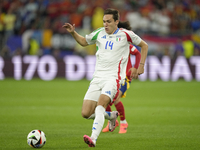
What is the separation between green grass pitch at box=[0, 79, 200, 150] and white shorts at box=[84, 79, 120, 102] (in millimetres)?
755

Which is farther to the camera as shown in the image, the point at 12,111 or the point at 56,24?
the point at 56,24

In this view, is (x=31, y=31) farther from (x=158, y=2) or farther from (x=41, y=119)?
(x=41, y=119)

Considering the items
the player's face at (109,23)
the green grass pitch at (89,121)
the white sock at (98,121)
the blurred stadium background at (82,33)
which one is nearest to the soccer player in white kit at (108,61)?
the player's face at (109,23)

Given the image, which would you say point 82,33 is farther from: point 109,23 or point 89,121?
point 109,23

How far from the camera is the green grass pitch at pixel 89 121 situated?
235 inches

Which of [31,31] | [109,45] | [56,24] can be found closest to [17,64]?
[31,31]

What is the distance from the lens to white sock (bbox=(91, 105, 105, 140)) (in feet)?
17.9

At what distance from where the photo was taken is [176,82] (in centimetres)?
1848

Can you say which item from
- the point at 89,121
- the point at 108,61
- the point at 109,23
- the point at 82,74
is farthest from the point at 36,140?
the point at 82,74

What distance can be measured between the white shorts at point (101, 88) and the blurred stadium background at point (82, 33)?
12.6m

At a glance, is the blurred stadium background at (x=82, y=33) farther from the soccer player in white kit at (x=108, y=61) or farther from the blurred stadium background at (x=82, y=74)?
the soccer player in white kit at (x=108, y=61)

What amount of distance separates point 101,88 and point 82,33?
14.8 metres

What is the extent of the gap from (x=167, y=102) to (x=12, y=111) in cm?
500

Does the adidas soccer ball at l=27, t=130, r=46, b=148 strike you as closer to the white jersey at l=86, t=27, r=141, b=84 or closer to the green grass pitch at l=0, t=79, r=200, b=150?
the green grass pitch at l=0, t=79, r=200, b=150
